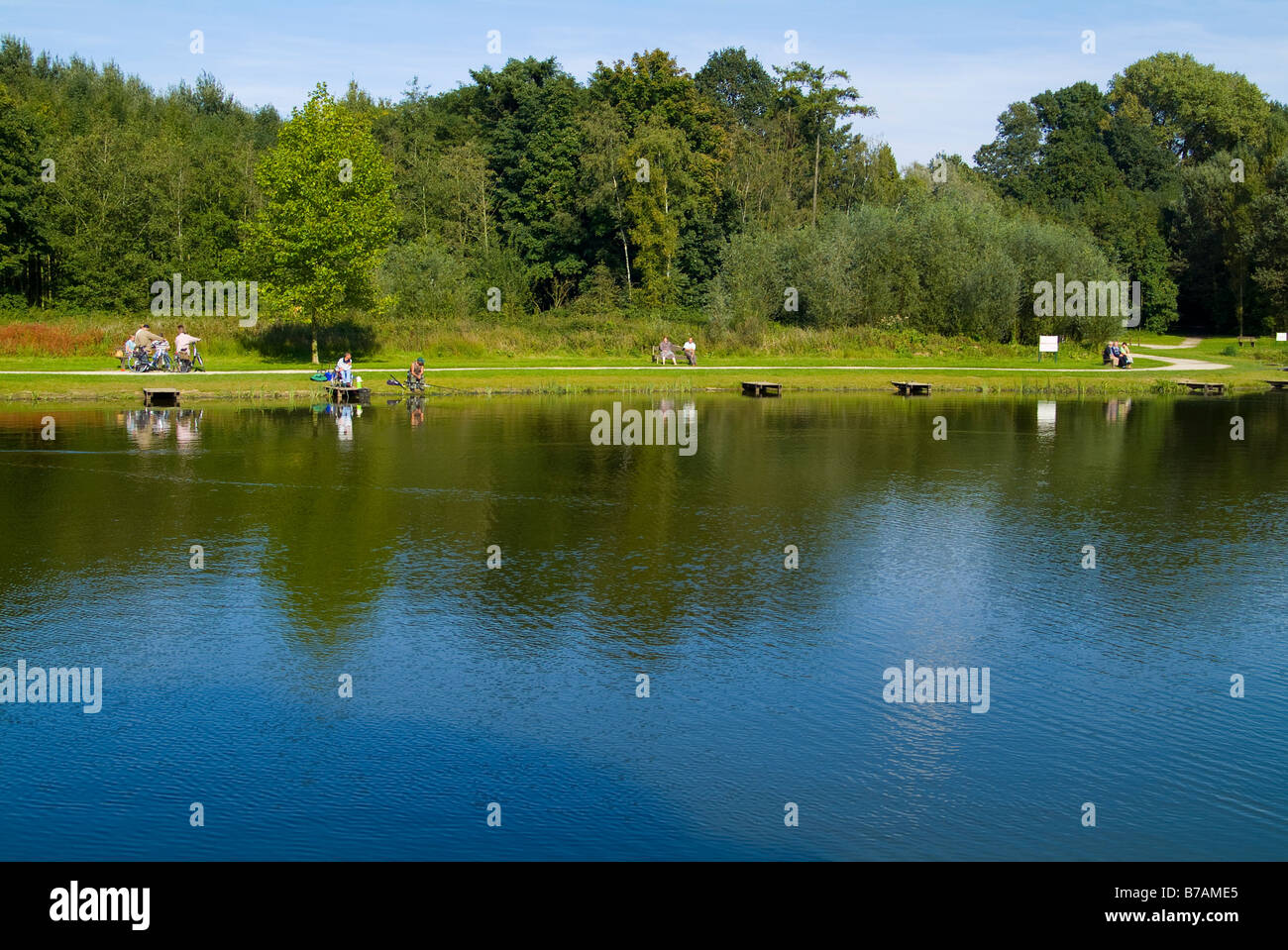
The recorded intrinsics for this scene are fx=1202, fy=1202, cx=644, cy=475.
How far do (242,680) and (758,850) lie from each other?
21.3ft

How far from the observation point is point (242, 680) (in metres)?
13.3

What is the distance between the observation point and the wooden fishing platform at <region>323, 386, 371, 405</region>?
133 feet

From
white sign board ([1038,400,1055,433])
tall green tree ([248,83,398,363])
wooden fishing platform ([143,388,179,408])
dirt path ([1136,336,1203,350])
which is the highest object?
tall green tree ([248,83,398,363])

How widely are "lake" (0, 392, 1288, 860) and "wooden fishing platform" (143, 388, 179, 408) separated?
34.2 ft

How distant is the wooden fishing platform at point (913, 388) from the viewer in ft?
147

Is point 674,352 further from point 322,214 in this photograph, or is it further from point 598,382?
point 322,214

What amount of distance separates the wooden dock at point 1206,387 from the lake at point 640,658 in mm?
21057

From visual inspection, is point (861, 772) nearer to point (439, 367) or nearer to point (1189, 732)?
point (1189, 732)

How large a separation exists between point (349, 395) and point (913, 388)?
20.6 metres

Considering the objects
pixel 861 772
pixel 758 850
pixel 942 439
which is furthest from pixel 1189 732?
pixel 942 439

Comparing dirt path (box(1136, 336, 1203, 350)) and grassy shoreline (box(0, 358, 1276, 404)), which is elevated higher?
dirt path (box(1136, 336, 1203, 350))

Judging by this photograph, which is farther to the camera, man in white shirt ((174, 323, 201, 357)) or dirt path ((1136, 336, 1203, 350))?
dirt path ((1136, 336, 1203, 350))

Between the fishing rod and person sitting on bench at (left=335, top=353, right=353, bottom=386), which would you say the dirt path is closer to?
the fishing rod
